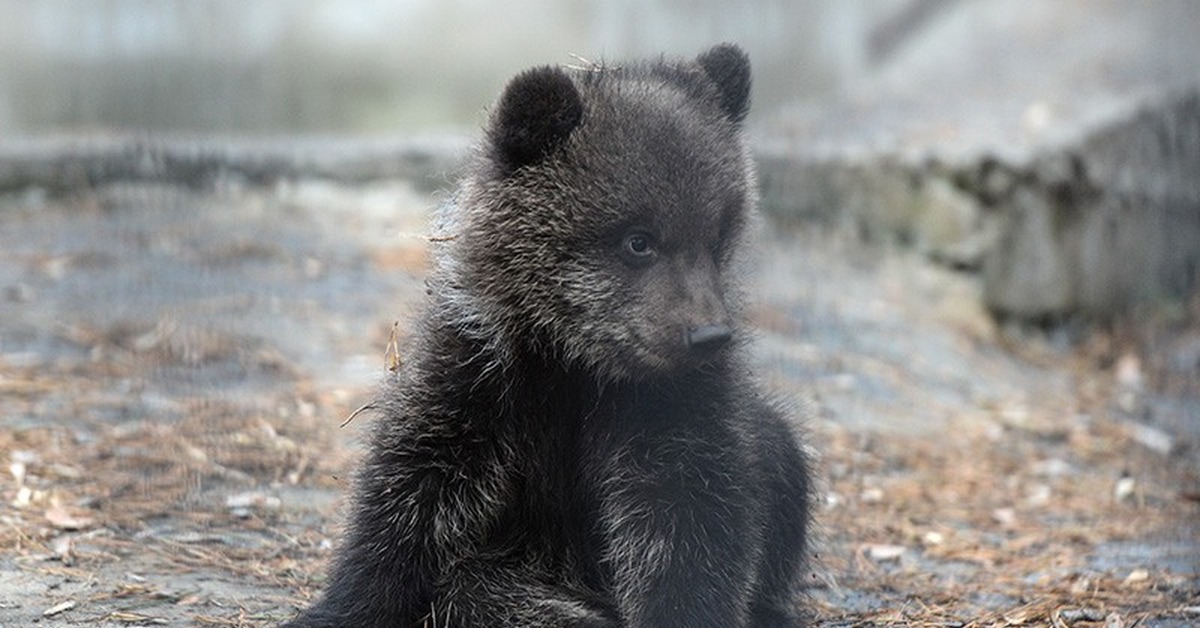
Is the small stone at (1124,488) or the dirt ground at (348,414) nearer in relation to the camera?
the dirt ground at (348,414)

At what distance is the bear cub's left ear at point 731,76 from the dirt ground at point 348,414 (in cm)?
142

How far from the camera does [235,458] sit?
675 centimetres

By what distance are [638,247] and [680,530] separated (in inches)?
35.9

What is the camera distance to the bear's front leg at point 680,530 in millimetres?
4570

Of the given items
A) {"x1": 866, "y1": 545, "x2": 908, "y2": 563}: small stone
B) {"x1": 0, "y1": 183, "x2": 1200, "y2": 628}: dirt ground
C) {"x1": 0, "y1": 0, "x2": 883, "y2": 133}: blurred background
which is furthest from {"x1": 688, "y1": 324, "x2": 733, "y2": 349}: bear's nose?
{"x1": 0, "y1": 0, "x2": 883, "y2": 133}: blurred background

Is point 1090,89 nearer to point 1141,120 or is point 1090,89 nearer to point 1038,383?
point 1141,120

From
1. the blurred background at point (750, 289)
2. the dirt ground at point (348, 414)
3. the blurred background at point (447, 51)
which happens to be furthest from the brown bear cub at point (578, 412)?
the blurred background at point (447, 51)

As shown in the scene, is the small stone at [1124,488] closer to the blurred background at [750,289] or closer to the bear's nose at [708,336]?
the blurred background at [750,289]

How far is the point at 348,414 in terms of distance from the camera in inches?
299

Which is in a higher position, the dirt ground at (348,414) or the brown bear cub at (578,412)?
the brown bear cub at (578,412)

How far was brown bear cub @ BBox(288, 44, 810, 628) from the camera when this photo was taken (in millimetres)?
4629

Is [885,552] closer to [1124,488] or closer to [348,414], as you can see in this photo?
[1124,488]

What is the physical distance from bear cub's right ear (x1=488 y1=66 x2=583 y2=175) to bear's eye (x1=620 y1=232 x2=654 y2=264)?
0.43m

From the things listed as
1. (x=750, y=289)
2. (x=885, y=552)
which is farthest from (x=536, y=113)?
(x=885, y=552)
